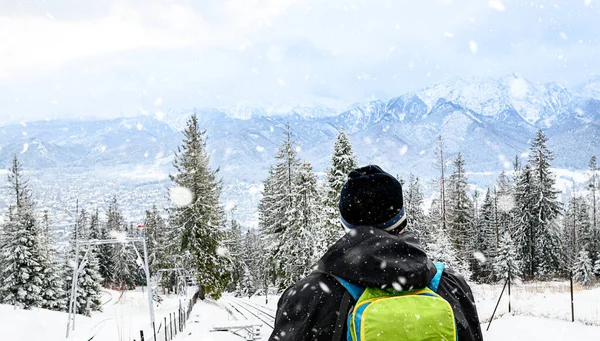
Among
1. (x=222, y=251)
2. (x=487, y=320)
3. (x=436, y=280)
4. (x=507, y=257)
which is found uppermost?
(x=436, y=280)

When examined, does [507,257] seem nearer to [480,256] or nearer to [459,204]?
[459,204]

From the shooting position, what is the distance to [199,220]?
33.5 meters

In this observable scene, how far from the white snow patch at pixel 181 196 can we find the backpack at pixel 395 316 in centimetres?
3291

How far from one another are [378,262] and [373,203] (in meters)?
0.44

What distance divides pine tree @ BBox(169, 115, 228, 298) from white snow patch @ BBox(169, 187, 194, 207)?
0.08m

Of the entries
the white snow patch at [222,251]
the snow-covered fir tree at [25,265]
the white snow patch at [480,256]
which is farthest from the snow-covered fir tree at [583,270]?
the snow-covered fir tree at [25,265]

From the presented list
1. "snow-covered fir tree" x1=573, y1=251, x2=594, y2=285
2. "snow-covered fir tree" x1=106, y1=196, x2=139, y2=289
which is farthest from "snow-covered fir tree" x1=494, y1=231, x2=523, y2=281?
"snow-covered fir tree" x1=106, y1=196, x2=139, y2=289

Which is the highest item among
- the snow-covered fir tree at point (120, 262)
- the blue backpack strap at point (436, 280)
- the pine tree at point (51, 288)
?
the blue backpack strap at point (436, 280)

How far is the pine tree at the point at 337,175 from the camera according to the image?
26.4 m

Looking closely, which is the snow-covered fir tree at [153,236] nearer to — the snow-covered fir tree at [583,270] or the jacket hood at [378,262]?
the snow-covered fir tree at [583,270]

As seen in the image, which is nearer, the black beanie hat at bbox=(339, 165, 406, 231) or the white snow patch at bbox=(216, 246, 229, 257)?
the black beanie hat at bbox=(339, 165, 406, 231)

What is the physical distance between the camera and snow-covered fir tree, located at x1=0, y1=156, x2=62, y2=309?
34281mm

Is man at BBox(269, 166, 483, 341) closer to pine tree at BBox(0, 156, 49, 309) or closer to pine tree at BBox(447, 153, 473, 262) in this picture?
pine tree at BBox(0, 156, 49, 309)

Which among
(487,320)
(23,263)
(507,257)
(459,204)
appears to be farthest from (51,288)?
(459,204)
